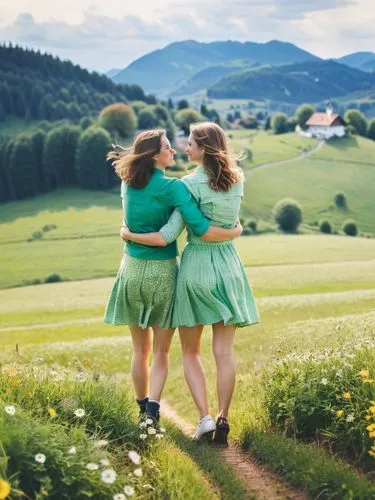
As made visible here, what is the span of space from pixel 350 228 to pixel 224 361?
13376 cm

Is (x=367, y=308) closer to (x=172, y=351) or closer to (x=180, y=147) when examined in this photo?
(x=172, y=351)

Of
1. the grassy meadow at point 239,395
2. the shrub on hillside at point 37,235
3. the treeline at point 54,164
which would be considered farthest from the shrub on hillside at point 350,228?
the grassy meadow at point 239,395

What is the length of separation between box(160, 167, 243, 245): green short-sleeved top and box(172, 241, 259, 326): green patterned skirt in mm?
240

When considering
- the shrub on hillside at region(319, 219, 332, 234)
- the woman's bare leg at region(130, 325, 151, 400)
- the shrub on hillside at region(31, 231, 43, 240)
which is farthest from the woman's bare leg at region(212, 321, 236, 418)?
the shrub on hillside at region(319, 219, 332, 234)

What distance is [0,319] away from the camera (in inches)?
1609

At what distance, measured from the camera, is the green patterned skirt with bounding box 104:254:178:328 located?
34.5 ft

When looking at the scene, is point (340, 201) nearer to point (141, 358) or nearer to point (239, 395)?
point (239, 395)

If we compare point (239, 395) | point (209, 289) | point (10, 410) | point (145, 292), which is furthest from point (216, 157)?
point (239, 395)

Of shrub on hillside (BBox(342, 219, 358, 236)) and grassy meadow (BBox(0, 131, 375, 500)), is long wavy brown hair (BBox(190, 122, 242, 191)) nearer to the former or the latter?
grassy meadow (BBox(0, 131, 375, 500))

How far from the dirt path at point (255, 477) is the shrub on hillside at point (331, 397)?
0.74m

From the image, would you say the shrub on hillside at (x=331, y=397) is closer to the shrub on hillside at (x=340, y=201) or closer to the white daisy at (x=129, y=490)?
the white daisy at (x=129, y=490)

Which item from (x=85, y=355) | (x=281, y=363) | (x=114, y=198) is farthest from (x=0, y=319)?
(x=114, y=198)

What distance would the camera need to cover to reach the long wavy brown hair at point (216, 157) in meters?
10.1

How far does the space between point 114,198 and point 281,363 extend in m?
148
